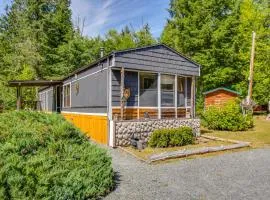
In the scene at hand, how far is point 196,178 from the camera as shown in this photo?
750 centimetres

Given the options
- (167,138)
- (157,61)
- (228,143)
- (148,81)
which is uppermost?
(157,61)

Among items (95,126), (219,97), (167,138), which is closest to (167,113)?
(167,138)

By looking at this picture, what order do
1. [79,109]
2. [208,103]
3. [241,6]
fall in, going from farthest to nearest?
1. [241,6]
2. [208,103]
3. [79,109]

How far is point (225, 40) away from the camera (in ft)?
93.4

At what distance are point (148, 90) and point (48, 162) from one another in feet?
28.1

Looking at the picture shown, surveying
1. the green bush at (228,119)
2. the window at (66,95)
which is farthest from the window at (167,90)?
the window at (66,95)

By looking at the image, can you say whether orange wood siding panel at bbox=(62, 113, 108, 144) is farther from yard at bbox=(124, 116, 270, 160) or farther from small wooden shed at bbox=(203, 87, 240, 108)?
small wooden shed at bbox=(203, 87, 240, 108)

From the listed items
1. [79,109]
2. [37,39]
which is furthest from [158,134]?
[37,39]

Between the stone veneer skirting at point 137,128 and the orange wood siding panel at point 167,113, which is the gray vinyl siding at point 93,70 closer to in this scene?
the stone veneer skirting at point 137,128

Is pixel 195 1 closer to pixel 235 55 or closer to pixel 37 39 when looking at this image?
pixel 235 55

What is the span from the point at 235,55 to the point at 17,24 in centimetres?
2946

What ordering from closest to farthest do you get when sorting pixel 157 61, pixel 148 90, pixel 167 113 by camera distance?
pixel 148 90, pixel 157 61, pixel 167 113

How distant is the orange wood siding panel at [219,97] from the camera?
2589 centimetres

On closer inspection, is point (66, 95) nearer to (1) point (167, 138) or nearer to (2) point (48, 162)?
(1) point (167, 138)
